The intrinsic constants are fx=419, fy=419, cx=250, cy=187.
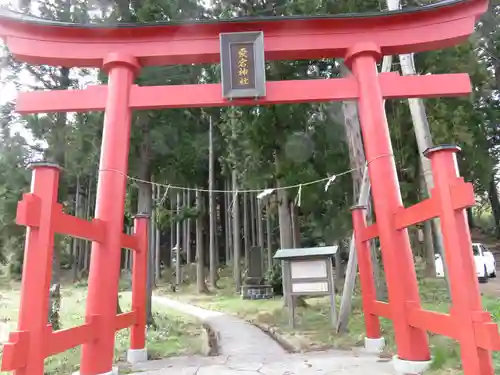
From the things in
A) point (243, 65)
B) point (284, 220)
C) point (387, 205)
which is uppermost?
point (243, 65)

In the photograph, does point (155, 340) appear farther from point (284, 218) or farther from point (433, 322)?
point (284, 218)

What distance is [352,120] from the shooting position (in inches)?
347

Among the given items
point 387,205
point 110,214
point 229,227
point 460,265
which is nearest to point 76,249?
point 229,227

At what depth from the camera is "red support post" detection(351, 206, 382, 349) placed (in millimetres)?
5965

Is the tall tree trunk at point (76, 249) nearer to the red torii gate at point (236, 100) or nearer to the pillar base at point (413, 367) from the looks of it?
the red torii gate at point (236, 100)

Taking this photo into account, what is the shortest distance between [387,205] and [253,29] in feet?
9.48

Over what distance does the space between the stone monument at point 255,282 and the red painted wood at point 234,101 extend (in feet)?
38.0

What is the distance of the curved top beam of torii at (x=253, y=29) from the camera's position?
5.45 metres

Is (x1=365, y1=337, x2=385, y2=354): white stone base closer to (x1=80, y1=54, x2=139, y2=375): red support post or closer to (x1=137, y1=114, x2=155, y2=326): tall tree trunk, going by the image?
(x1=80, y1=54, x2=139, y2=375): red support post

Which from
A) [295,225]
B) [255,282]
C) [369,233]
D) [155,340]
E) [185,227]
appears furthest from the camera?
[185,227]

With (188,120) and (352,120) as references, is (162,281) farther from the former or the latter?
(352,120)

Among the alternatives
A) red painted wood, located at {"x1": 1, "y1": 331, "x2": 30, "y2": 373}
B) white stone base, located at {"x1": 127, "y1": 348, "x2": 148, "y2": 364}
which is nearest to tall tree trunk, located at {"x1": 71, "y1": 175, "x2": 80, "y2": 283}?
white stone base, located at {"x1": 127, "y1": 348, "x2": 148, "y2": 364}

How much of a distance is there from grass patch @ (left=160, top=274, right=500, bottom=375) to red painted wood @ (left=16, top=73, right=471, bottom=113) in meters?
3.18

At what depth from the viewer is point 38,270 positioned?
141 inches
